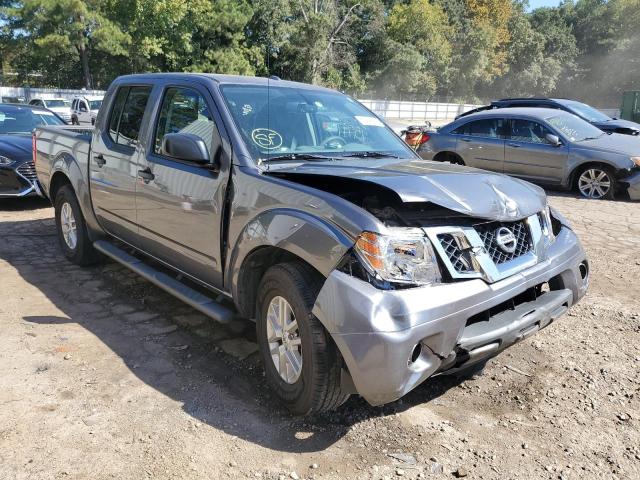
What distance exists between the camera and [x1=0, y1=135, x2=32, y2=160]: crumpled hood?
7.93 metres

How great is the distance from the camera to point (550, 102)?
45.1 feet

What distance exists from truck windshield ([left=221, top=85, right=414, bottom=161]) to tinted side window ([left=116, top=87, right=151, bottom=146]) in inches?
40.0

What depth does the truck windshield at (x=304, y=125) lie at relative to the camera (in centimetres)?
364

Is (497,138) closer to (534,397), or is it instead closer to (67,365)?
(534,397)

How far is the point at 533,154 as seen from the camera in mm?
9961

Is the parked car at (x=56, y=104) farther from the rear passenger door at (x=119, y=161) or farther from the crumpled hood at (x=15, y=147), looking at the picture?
the rear passenger door at (x=119, y=161)

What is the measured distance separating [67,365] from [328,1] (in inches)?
1857

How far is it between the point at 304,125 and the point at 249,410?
197 centimetres

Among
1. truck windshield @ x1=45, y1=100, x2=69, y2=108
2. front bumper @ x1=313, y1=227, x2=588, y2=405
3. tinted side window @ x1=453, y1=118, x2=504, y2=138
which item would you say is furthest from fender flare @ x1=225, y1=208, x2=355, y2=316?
truck windshield @ x1=45, y1=100, x2=69, y2=108

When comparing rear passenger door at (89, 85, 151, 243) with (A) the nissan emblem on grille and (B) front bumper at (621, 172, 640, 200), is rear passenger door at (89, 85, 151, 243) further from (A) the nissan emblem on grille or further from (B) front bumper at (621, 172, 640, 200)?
(B) front bumper at (621, 172, 640, 200)

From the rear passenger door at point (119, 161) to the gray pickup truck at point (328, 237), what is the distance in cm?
3

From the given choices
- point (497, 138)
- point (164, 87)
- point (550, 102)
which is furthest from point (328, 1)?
point (164, 87)

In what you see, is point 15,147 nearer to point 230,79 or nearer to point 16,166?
point 16,166

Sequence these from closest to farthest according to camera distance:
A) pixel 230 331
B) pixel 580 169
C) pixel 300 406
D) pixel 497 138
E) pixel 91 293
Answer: pixel 300 406 → pixel 230 331 → pixel 91 293 → pixel 580 169 → pixel 497 138
